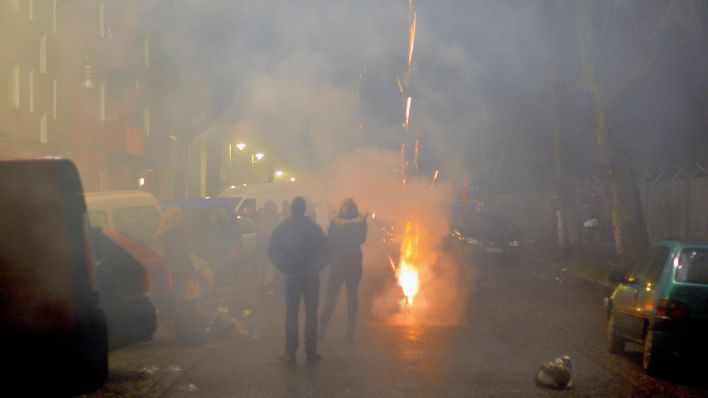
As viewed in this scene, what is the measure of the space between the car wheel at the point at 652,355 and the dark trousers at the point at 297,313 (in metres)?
3.32

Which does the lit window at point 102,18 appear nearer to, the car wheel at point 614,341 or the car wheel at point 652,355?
the car wheel at point 614,341

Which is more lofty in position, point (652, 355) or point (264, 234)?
point (264, 234)

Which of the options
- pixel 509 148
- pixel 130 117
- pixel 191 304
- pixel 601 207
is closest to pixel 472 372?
pixel 191 304

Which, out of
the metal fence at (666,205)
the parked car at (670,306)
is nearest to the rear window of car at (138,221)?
the parked car at (670,306)

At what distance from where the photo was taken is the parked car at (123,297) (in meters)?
8.30

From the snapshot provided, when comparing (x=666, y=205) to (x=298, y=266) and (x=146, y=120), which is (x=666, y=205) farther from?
(x=146, y=120)

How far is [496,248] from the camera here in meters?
24.0

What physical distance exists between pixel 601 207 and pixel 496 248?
27.5 ft

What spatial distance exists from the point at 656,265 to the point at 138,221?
280 inches

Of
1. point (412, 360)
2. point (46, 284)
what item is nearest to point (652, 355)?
point (412, 360)

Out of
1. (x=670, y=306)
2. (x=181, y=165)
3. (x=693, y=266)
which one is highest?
(x=181, y=165)

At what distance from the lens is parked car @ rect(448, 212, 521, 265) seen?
23938 mm

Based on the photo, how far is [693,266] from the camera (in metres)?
8.71

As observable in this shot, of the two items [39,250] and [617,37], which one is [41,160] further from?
[617,37]
